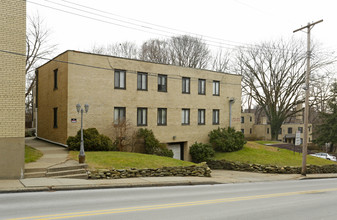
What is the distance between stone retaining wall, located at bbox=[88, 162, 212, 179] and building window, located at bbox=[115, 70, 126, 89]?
31.0 ft

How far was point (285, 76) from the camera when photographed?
1921 inches

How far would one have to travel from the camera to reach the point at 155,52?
5088 cm

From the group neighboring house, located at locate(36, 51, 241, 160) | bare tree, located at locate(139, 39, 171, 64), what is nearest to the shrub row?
neighboring house, located at locate(36, 51, 241, 160)

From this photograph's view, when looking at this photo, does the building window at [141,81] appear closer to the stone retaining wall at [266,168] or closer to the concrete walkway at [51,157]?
the concrete walkway at [51,157]

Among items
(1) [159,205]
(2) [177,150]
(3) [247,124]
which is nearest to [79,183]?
(1) [159,205]

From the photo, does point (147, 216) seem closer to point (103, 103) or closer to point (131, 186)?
point (131, 186)

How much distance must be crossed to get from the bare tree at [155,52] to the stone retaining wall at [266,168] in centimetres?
2684

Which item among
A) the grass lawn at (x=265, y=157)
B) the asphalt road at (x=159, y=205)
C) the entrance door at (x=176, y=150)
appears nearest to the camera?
the asphalt road at (x=159, y=205)

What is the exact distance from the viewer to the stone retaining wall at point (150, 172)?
15231 millimetres

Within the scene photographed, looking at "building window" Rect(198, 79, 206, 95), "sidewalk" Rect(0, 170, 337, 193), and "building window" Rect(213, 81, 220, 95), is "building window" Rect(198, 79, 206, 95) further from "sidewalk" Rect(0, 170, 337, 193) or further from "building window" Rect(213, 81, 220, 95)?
"sidewalk" Rect(0, 170, 337, 193)

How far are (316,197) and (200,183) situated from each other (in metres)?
5.88

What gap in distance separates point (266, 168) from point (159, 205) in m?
16.7

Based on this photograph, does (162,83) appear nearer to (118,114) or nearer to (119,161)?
(118,114)

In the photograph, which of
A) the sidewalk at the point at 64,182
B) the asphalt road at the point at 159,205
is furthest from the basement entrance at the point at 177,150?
the asphalt road at the point at 159,205
